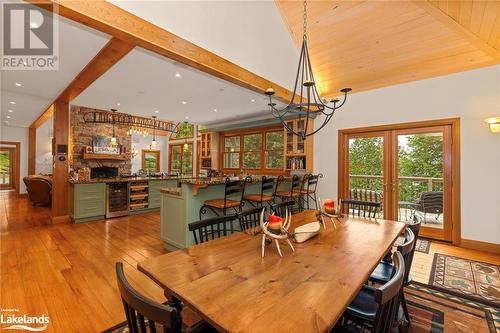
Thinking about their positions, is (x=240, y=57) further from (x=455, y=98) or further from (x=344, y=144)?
(x=455, y=98)

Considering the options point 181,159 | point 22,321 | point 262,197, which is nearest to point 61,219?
point 22,321

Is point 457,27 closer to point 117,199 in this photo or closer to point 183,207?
point 183,207

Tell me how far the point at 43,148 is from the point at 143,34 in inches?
441

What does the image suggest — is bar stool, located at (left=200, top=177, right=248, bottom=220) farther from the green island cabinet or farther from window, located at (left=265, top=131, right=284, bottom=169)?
the green island cabinet

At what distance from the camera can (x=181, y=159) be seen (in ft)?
37.0

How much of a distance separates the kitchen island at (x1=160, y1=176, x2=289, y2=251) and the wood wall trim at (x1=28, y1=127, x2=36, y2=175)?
9769 millimetres

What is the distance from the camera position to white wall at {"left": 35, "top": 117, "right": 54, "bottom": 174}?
10070mm

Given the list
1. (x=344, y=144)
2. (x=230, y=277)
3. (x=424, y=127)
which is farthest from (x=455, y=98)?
(x=230, y=277)

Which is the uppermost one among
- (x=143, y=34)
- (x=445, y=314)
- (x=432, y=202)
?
(x=143, y=34)

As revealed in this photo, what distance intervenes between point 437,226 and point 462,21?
A: 3.32 meters

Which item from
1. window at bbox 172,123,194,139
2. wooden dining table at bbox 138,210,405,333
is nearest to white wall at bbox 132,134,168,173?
window at bbox 172,123,194,139

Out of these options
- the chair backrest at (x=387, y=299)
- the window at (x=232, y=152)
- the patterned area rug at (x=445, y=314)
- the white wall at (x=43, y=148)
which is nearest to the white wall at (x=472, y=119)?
the patterned area rug at (x=445, y=314)

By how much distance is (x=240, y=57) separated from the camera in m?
3.56

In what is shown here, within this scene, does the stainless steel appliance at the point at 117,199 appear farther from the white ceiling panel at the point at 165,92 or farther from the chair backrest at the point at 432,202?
the chair backrest at the point at 432,202
